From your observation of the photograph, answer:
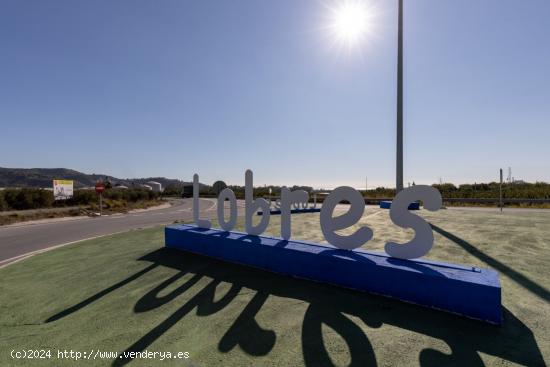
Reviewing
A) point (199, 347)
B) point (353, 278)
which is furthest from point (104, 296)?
point (353, 278)

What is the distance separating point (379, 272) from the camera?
4.66 m

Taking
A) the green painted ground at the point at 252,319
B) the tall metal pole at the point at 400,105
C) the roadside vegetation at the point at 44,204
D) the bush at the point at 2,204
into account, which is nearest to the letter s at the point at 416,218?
the green painted ground at the point at 252,319

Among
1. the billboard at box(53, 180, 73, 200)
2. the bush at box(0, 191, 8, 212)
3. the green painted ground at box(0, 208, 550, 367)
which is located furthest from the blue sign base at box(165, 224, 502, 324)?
the billboard at box(53, 180, 73, 200)

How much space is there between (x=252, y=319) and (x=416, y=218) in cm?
298

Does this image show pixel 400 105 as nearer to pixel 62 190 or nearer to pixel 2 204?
pixel 62 190

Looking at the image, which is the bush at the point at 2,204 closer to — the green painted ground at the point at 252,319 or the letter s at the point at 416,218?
the green painted ground at the point at 252,319

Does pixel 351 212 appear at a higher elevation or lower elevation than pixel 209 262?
higher

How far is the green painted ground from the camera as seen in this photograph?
10.5 ft

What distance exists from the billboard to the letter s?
31.4 metres

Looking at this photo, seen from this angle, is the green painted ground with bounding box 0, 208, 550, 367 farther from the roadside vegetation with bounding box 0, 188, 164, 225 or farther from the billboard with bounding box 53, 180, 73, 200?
the billboard with bounding box 53, 180, 73, 200

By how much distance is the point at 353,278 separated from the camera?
495cm

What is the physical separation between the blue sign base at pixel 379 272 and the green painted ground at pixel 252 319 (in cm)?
20

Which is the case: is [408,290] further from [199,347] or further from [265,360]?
[199,347]

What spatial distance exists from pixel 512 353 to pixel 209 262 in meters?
5.68
